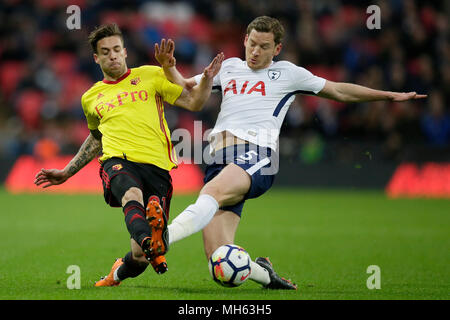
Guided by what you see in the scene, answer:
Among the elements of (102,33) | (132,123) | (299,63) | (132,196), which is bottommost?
(132,196)

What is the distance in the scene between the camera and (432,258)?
329 inches

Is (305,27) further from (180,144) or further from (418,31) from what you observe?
(180,144)

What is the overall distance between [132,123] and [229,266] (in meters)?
1.49

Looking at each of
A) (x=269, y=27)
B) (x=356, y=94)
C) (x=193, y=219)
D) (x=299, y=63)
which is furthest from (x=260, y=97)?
(x=299, y=63)

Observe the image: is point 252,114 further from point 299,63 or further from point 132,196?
point 299,63

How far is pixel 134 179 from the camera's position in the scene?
6027mm

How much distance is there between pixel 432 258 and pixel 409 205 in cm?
660

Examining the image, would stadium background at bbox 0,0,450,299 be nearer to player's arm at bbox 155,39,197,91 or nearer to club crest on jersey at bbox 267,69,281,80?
player's arm at bbox 155,39,197,91

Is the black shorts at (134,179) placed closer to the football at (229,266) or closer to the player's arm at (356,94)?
the football at (229,266)

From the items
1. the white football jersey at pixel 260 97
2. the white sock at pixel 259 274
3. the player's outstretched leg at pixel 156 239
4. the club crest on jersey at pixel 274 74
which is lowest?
the white sock at pixel 259 274

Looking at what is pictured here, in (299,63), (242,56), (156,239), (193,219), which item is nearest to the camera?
(156,239)

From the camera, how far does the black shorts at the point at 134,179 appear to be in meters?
5.99

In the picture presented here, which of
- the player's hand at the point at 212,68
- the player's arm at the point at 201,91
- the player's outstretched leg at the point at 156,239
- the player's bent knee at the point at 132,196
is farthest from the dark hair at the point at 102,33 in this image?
the player's outstretched leg at the point at 156,239

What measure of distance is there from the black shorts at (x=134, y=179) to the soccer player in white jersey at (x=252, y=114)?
0.39 m
